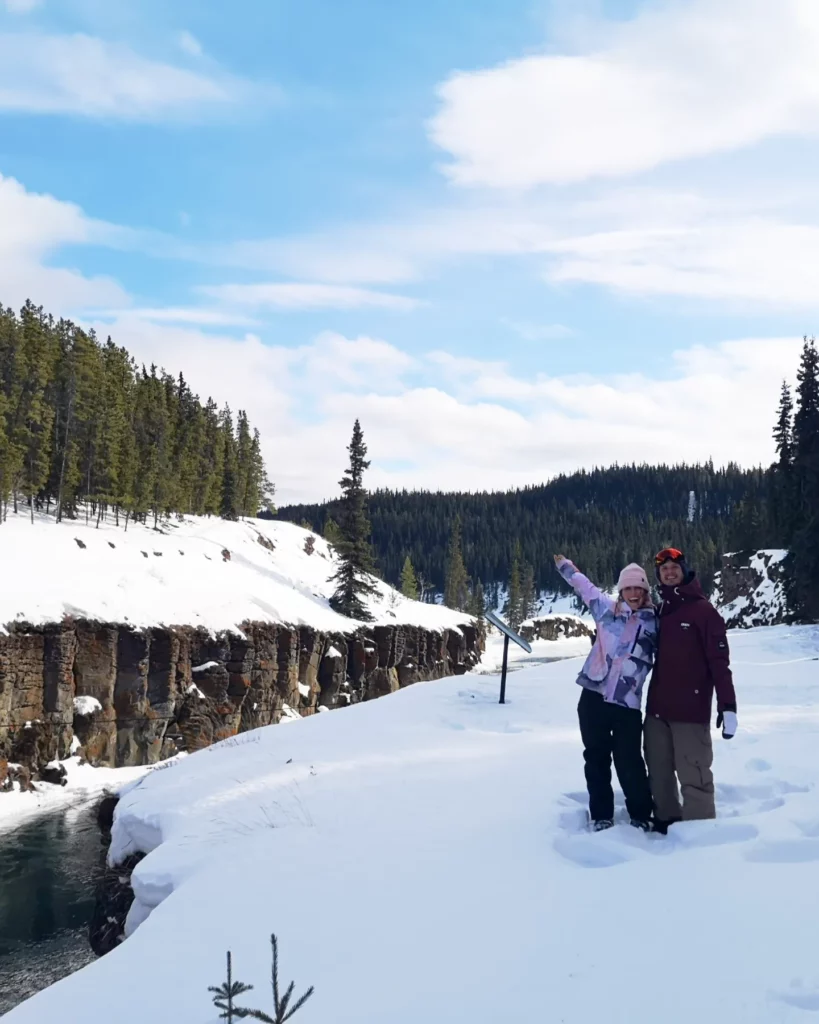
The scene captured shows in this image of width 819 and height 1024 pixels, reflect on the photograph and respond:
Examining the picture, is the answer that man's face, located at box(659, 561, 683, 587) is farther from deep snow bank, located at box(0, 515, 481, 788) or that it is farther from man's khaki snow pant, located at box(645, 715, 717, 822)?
deep snow bank, located at box(0, 515, 481, 788)

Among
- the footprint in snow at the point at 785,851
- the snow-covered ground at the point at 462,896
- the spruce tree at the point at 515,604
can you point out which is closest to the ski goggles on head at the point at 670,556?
the snow-covered ground at the point at 462,896

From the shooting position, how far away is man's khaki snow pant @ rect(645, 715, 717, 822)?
5.74m

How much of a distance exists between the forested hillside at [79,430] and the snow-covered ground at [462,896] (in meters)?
39.4

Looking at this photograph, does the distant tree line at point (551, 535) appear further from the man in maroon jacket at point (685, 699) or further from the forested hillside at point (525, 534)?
the man in maroon jacket at point (685, 699)

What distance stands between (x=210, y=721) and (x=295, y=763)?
93.5 ft

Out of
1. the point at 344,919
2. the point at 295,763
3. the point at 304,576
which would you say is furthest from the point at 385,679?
the point at 344,919

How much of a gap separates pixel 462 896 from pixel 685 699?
7.97ft

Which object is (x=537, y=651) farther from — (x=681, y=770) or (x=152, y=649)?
(x=681, y=770)

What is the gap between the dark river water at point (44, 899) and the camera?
14.4 m

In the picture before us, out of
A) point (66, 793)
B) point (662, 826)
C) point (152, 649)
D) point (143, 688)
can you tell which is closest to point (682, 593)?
point (662, 826)

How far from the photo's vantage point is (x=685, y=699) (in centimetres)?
594

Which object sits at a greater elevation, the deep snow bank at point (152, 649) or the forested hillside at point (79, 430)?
the forested hillside at point (79, 430)

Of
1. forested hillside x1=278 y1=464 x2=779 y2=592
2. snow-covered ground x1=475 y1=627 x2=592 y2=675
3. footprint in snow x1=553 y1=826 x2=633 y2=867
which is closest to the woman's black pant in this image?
footprint in snow x1=553 y1=826 x2=633 y2=867

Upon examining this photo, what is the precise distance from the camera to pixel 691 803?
5.73m
